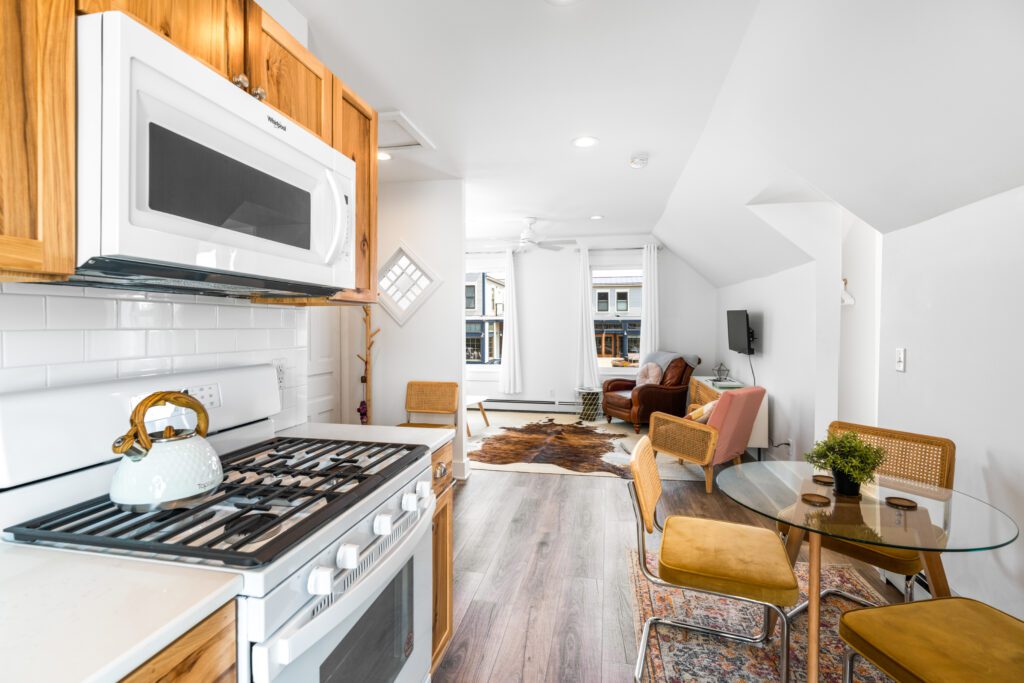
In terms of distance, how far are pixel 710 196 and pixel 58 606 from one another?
4.21 metres

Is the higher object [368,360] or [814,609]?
[368,360]

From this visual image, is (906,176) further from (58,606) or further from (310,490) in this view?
(58,606)

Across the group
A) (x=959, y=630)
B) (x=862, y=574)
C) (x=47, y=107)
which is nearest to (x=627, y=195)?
(x=862, y=574)

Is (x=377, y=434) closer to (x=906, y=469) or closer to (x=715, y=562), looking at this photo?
(x=715, y=562)

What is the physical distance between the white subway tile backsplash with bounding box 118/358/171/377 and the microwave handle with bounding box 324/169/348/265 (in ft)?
1.71

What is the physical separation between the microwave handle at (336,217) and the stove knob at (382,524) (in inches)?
28.6

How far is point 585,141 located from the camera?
327cm

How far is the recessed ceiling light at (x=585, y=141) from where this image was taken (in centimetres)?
322

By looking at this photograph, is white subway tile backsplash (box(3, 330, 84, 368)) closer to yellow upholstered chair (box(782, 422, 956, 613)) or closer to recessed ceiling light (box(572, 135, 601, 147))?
yellow upholstered chair (box(782, 422, 956, 613))

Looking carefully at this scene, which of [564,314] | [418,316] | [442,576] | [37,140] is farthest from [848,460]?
[564,314]

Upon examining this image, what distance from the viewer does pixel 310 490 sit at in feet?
3.66

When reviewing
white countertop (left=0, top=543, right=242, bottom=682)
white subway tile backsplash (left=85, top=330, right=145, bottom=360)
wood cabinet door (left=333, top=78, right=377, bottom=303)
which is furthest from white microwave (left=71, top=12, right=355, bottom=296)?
white countertop (left=0, top=543, right=242, bottom=682)

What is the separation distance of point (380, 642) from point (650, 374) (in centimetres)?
528

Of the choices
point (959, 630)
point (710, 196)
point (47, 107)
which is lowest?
point (959, 630)
